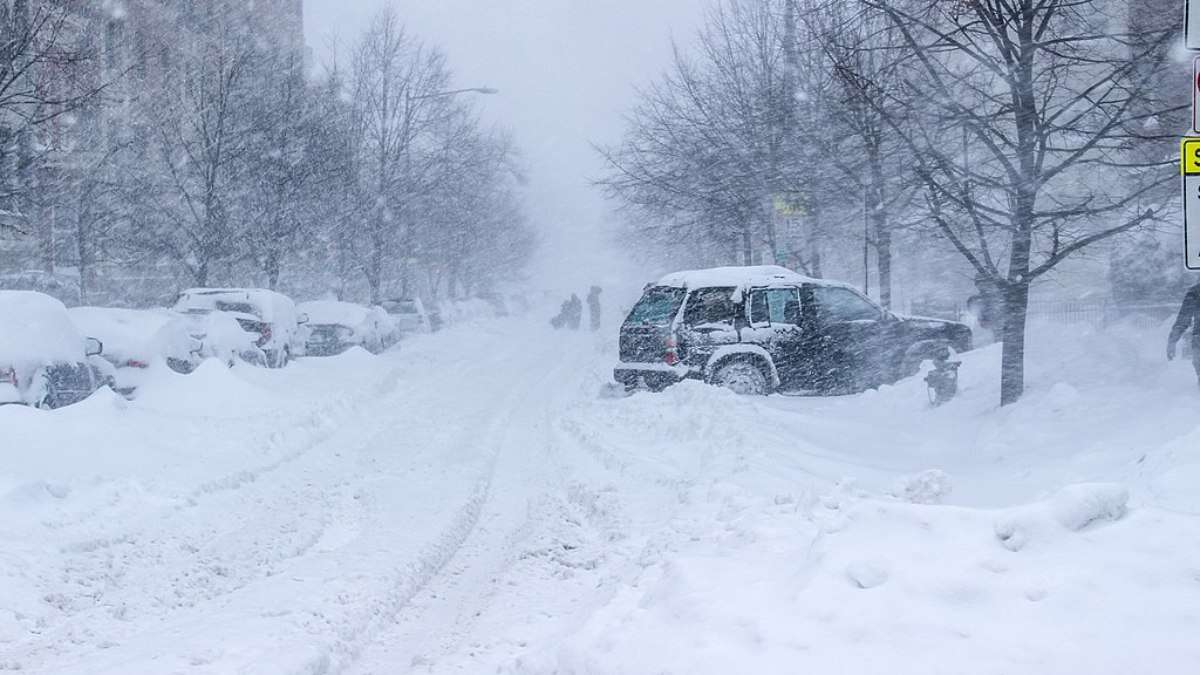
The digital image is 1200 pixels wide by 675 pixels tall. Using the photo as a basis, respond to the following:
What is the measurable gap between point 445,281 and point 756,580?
223 feet

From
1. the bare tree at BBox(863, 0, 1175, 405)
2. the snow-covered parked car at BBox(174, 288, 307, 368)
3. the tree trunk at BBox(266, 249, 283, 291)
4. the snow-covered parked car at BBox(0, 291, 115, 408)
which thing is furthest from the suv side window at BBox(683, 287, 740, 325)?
the tree trunk at BBox(266, 249, 283, 291)

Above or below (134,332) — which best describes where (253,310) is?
above

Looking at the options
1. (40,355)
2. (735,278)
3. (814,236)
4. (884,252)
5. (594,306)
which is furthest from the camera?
(594,306)

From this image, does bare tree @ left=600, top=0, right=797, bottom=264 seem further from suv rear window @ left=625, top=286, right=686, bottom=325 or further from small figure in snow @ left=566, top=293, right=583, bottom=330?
small figure in snow @ left=566, top=293, right=583, bottom=330

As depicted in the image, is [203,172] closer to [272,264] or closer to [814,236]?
[272,264]

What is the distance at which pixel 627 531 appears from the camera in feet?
23.4

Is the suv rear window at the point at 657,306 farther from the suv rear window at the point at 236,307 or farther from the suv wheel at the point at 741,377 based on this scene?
the suv rear window at the point at 236,307

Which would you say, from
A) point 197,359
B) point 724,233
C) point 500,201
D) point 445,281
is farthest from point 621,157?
point 445,281

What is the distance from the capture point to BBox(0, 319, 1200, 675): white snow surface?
12.1 ft

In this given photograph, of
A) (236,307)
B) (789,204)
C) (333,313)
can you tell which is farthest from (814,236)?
(333,313)

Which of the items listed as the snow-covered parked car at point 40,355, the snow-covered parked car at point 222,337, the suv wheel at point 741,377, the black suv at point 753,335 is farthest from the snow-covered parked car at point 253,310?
the suv wheel at point 741,377

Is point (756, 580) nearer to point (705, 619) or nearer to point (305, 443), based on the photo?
point (705, 619)

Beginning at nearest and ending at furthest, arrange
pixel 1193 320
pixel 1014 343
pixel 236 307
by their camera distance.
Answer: pixel 1193 320 → pixel 1014 343 → pixel 236 307

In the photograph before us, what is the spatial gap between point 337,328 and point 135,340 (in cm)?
1057
